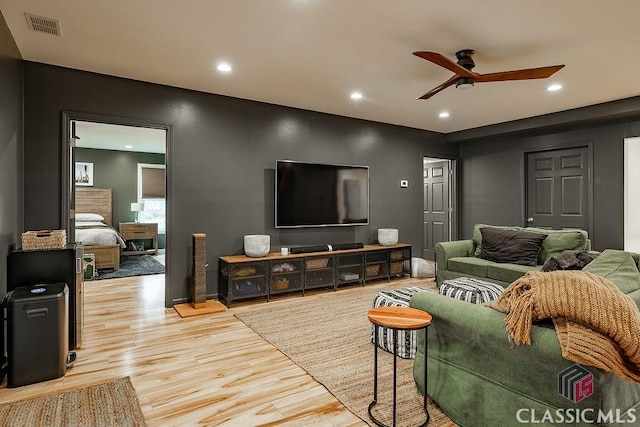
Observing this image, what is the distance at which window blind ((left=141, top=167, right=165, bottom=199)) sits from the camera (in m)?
8.79

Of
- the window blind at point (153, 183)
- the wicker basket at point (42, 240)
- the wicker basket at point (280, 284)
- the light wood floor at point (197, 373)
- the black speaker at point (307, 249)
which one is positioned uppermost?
the window blind at point (153, 183)

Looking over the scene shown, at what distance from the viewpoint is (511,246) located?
4.44 meters

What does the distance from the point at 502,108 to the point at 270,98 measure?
3.15 meters

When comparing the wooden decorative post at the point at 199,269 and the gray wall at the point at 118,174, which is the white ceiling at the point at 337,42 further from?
the gray wall at the point at 118,174

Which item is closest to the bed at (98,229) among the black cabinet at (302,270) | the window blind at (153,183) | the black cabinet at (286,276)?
the window blind at (153,183)

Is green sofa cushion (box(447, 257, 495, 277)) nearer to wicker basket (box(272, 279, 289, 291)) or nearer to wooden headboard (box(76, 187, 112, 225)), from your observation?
wicker basket (box(272, 279, 289, 291))

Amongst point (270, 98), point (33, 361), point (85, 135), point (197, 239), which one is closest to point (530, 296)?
point (33, 361)

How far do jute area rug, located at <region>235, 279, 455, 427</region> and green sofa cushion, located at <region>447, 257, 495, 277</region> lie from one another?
3.74 feet

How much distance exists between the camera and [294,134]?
5.01 m

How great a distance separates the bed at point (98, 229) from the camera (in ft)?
20.4

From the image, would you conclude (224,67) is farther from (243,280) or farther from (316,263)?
(316,263)

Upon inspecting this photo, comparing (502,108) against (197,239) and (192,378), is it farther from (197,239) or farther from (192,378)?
(192,378)

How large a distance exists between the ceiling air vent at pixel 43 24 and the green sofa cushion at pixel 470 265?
4.74 m

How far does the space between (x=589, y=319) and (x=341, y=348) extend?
6.51ft
